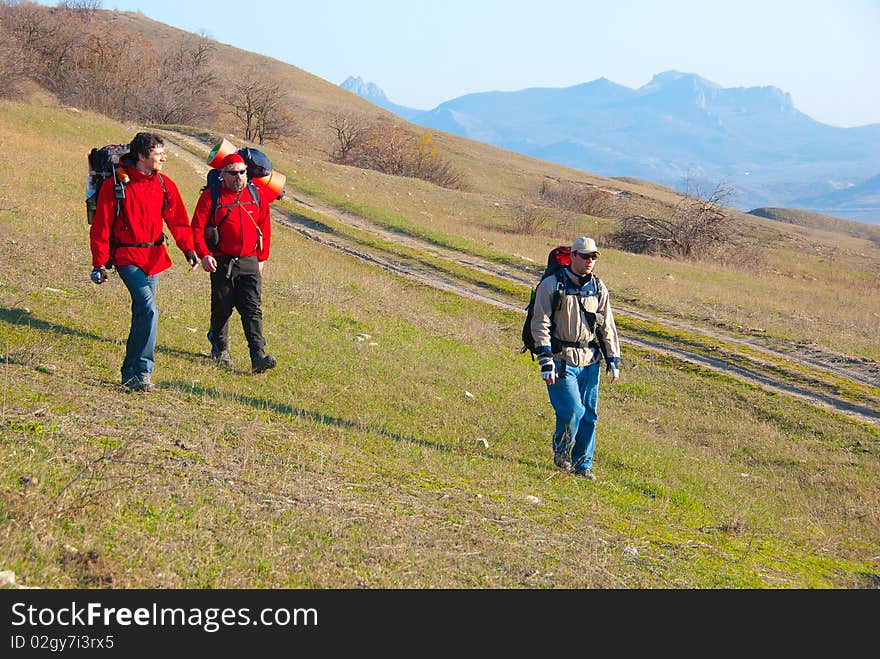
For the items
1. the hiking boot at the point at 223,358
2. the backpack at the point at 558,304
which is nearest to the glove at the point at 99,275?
the hiking boot at the point at 223,358

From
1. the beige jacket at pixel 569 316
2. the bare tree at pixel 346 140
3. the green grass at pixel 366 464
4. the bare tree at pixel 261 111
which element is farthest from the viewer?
the bare tree at pixel 261 111

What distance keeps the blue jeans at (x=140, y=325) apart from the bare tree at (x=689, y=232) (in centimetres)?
2886

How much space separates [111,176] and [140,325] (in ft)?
4.46

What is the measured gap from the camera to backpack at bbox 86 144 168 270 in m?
7.12

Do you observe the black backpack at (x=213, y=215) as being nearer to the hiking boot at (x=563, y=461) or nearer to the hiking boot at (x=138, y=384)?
the hiking boot at (x=138, y=384)

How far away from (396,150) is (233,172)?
161 ft

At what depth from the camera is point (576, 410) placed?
26.3 ft

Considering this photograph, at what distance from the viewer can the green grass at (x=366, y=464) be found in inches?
176

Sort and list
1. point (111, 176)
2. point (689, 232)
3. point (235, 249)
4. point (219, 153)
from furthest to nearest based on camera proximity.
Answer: point (689, 232) < point (235, 249) < point (219, 153) < point (111, 176)

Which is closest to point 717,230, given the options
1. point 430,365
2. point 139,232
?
point 430,365

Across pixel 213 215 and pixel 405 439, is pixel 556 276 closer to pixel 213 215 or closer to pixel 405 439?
pixel 405 439

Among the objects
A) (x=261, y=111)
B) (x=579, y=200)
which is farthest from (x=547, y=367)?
(x=261, y=111)

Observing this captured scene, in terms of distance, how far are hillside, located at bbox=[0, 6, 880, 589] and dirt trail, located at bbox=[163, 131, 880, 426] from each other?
0.09 meters

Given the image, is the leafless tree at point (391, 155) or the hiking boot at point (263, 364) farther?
the leafless tree at point (391, 155)
